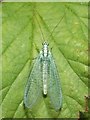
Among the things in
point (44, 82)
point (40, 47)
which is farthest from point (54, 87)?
point (40, 47)

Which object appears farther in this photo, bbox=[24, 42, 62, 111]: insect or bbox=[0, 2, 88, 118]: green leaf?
bbox=[24, 42, 62, 111]: insect

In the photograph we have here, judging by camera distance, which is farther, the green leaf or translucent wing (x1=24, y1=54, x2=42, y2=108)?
translucent wing (x1=24, y1=54, x2=42, y2=108)

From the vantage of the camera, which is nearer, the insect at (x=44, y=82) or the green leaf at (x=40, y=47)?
the green leaf at (x=40, y=47)

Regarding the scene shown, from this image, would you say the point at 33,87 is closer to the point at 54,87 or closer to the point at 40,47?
the point at 54,87

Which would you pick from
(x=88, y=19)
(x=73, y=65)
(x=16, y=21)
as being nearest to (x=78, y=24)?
(x=88, y=19)
